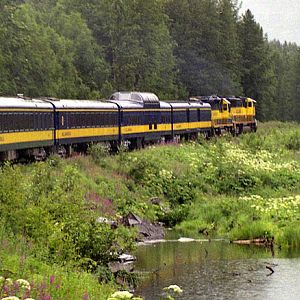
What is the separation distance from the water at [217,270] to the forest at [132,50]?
29986 mm

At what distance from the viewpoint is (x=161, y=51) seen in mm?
80938

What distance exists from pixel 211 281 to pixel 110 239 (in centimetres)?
325

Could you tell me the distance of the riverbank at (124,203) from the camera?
19.0 metres

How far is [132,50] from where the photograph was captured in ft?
246

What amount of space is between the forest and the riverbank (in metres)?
13.3

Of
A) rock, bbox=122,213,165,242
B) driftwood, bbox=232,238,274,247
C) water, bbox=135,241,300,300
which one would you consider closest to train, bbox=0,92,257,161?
rock, bbox=122,213,165,242

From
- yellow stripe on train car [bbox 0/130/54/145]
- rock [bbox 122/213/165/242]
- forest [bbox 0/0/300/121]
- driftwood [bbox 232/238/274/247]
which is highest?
forest [bbox 0/0/300/121]

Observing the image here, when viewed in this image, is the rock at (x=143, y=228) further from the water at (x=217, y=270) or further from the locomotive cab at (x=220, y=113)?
the locomotive cab at (x=220, y=113)

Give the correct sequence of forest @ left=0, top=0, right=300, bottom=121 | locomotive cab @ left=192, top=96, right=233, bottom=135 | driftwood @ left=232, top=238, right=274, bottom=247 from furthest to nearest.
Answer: locomotive cab @ left=192, top=96, right=233, bottom=135 < forest @ left=0, top=0, right=300, bottom=121 < driftwood @ left=232, top=238, right=274, bottom=247

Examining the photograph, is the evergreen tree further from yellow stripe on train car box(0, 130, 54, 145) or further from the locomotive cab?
yellow stripe on train car box(0, 130, 54, 145)

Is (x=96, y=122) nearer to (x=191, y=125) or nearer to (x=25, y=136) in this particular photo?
(x=25, y=136)

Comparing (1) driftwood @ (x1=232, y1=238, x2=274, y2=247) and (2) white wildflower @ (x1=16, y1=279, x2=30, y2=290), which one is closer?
(2) white wildflower @ (x1=16, y1=279, x2=30, y2=290)

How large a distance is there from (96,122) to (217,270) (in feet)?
64.2

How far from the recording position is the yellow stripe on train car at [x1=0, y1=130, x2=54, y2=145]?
33.2 metres
